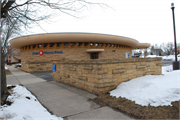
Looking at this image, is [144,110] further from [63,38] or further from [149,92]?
[63,38]

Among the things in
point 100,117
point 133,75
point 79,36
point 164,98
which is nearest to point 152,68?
point 133,75

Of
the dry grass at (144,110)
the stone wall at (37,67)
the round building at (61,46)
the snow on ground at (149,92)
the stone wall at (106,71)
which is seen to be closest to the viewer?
the dry grass at (144,110)

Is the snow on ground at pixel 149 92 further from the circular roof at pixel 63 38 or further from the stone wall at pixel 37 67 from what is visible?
the circular roof at pixel 63 38

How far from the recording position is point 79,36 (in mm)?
21812

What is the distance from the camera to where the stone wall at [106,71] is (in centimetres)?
539

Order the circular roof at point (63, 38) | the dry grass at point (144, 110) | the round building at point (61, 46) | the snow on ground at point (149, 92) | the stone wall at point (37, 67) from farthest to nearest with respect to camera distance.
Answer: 1. the round building at point (61, 46)
2. the circular roof at point (63, 38)
3. the stone wall at point (37, 67)
4. the snow on ground at point (149, 92)
5. the dry grass at point (144, 110)

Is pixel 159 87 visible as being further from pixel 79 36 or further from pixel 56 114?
pixel 79 36

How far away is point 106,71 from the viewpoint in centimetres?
546

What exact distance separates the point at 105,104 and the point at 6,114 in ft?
9.54

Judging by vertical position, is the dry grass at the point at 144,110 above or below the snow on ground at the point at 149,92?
below

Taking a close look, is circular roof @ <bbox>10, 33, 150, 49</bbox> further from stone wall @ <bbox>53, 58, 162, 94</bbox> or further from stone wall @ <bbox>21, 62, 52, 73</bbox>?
stone wall @ <bbox>53, 58, 162, 94</bbox>

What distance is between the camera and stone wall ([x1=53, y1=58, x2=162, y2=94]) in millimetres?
5391

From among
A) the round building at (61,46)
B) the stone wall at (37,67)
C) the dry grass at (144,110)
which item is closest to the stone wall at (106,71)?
the dry grass at (144,110)

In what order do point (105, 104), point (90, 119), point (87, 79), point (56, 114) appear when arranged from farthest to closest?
point (87, 79) → point (105, 104) → point (56, 114) → point (90, 119)
